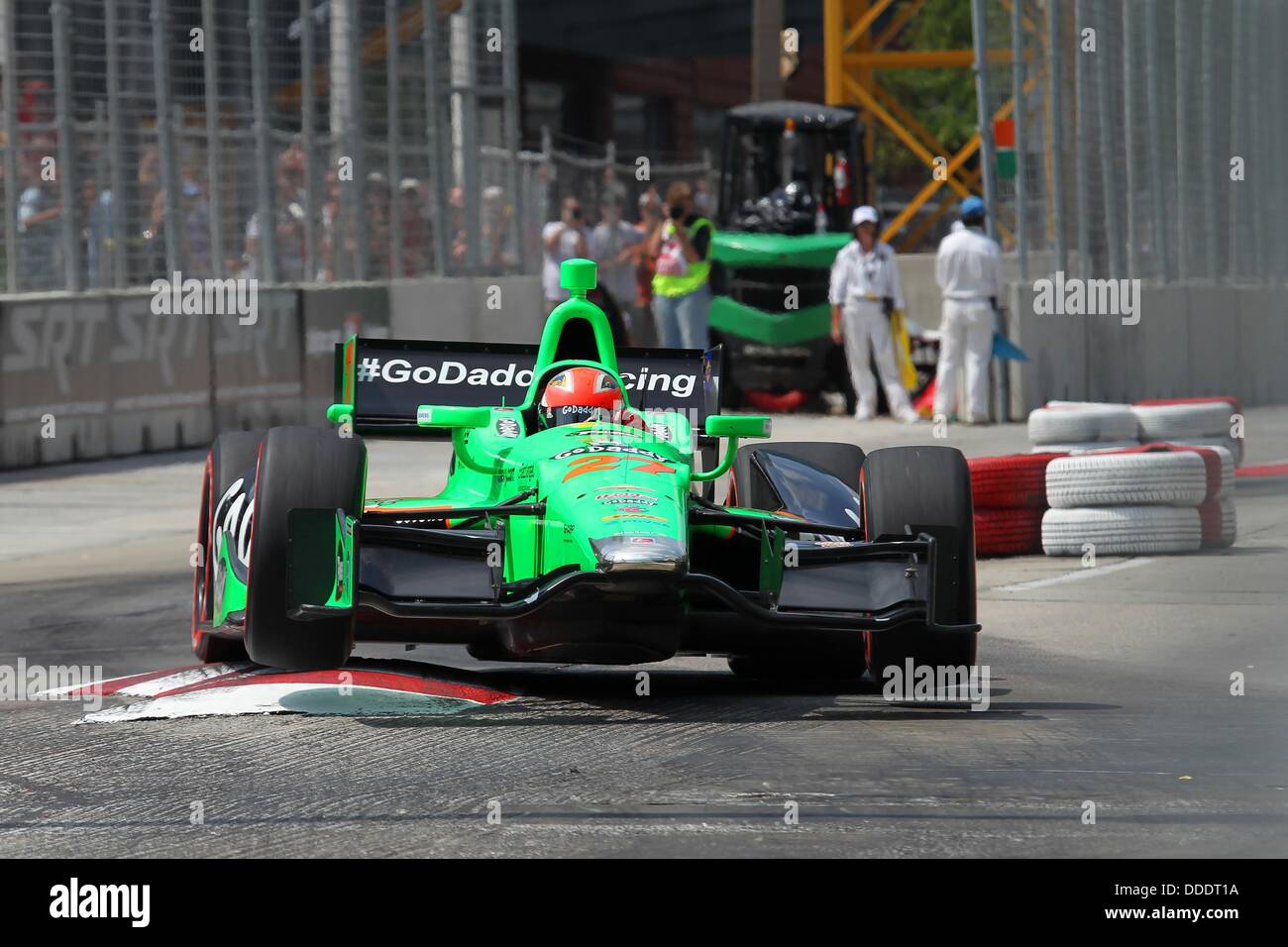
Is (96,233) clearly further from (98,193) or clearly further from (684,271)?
(684,271)

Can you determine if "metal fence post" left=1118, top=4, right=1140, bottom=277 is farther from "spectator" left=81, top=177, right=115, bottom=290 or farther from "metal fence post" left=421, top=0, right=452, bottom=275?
"spectator" left=81, top=177, right=115, bottom=290

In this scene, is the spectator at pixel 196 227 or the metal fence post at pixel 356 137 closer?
the spectator at pixel 196 227

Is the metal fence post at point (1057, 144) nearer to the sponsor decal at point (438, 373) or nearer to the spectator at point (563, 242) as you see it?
the spectator at point (563, 242)

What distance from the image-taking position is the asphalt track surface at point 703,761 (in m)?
6.05

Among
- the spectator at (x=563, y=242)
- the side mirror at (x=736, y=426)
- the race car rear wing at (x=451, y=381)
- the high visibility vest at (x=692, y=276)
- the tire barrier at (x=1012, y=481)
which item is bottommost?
the tire barrier at (x=1012, y=481)

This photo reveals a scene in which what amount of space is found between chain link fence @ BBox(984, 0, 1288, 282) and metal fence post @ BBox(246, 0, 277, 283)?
655 centimetres

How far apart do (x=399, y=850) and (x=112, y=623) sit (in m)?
5.43

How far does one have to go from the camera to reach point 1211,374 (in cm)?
2420

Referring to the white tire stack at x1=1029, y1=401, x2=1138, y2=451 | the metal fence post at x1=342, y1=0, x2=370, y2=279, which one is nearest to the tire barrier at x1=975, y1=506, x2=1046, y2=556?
the white tire stack at x1=1029, y1=401, x2=1138, y2=451

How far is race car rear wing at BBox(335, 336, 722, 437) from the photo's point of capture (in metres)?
9.89

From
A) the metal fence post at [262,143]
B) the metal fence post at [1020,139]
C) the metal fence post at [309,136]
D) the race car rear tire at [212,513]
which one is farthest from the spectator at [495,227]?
the race car rear tire at [212,513]

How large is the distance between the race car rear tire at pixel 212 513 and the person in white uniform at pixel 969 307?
11.6m

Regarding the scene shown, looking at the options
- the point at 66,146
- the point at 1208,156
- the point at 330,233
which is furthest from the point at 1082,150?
the point at 66,146

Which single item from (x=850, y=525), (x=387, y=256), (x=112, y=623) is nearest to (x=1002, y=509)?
(x=850, y=525)
